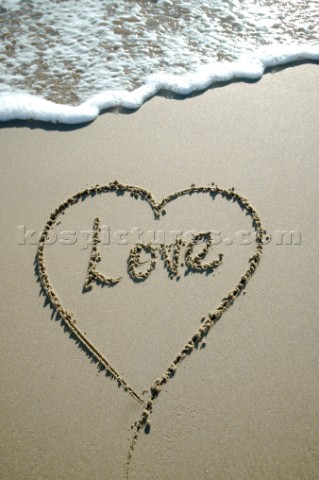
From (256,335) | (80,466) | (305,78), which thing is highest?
(305,78)

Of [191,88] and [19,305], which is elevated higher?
[191,88]

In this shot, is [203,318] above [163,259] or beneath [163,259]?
beneath

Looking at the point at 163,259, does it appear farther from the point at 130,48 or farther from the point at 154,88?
the point at 130,48

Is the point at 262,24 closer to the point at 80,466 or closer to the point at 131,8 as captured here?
the point at 131,8

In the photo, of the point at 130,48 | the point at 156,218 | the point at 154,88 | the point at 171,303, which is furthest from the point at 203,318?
the point at 130,48

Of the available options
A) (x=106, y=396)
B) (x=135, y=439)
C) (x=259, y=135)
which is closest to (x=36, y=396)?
(x=106, y=396)

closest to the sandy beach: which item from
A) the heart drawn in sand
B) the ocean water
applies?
the heart drawn in sand

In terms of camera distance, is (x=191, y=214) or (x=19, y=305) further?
(x=191, y=214)

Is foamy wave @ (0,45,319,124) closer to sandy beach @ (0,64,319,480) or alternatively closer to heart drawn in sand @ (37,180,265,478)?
sandy beach @ (0,64,319,480)
